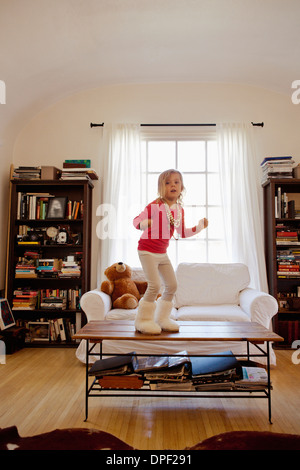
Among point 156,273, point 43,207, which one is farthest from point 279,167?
point 43,207

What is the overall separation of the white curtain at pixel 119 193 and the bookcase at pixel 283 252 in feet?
4.90

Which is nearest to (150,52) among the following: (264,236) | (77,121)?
(77,121)

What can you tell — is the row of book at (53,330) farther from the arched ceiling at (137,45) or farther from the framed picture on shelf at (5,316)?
the arched ceiling at (137,45)

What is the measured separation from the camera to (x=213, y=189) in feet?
12.3

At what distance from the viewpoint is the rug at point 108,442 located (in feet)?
2.88

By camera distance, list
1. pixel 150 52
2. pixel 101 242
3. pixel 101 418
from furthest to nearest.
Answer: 1. pixel 101 242
2. pixel 150 52
3. pixel 101 418

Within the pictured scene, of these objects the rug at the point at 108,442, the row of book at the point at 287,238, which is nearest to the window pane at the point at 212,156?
the row of book at the point at 287,238

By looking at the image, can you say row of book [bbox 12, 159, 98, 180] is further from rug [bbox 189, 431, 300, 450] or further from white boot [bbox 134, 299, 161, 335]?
rug [bbox 189, 431, 300, 450]

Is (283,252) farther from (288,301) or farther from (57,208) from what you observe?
(57,208)

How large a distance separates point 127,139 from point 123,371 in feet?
8.64
